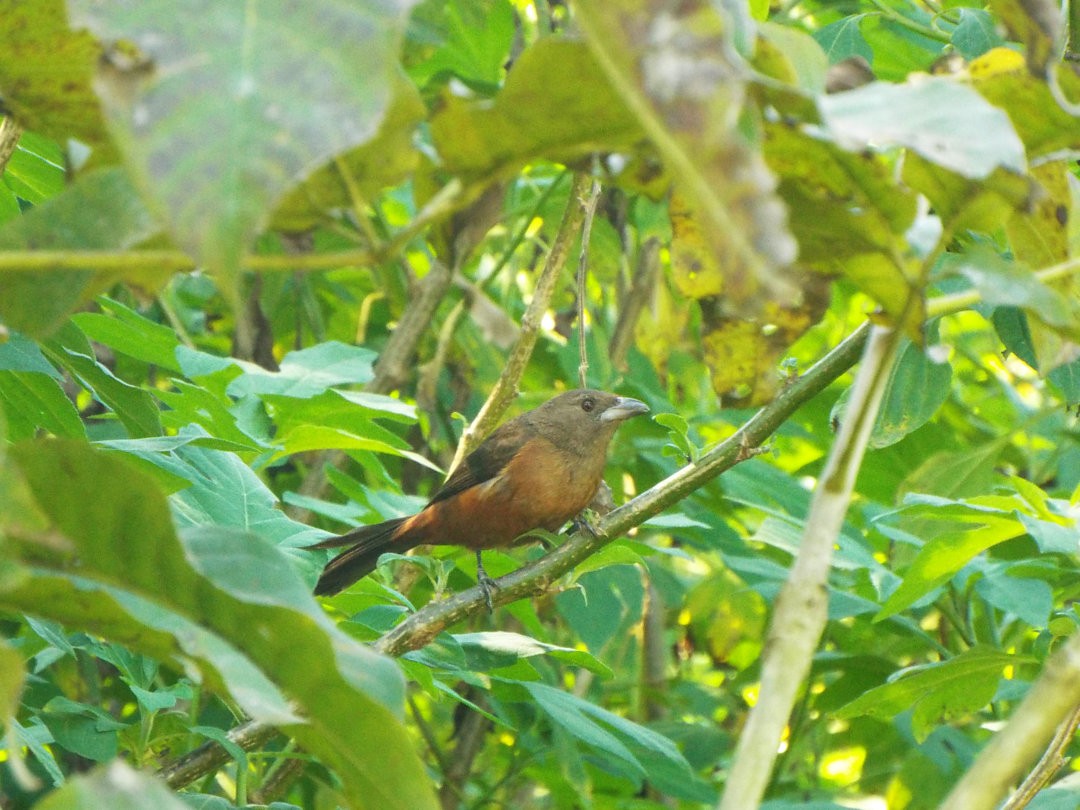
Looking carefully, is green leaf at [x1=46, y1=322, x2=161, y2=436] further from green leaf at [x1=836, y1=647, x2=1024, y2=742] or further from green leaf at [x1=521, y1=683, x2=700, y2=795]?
green leaf at [x1=836, y1=647, x2=1024, y2=742]

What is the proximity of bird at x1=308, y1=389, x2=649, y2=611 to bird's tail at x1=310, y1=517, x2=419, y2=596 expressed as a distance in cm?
24

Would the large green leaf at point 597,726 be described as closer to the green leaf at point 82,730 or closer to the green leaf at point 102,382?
the green leaf at point 82,730

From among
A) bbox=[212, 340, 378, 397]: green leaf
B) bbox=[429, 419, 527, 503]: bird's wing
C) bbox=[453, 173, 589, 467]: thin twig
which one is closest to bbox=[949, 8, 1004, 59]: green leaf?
bbox=[453, 173, 589, 467]: thin twig

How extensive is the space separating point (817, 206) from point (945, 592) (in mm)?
2636

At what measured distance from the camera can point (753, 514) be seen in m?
4.80

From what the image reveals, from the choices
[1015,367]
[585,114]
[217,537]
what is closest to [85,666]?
[217,537]

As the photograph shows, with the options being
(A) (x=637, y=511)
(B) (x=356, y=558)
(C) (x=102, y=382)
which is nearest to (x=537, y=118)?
(A) (x=637, y=511)

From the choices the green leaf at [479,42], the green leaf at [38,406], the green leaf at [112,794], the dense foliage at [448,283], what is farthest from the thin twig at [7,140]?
the green leaf at [479,42]

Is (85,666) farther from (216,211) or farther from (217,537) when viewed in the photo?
(216,211)

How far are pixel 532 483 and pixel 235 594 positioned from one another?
3644 mm

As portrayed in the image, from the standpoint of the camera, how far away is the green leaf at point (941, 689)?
2531mm

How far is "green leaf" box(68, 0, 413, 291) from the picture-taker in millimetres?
789

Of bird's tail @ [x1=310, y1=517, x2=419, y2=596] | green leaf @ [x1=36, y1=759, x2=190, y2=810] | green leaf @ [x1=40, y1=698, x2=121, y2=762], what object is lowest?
bird's tail @ [x1=310, y1=517, x2=419, y2=596]

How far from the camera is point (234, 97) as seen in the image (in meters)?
0.84
